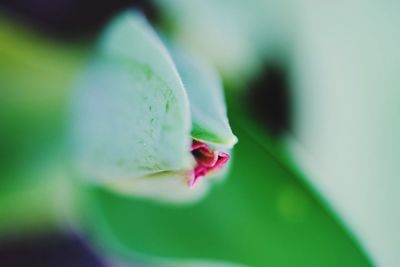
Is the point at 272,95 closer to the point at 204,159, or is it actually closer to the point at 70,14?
the point at 70,14

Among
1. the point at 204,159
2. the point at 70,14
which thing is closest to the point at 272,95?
the point at 70,14

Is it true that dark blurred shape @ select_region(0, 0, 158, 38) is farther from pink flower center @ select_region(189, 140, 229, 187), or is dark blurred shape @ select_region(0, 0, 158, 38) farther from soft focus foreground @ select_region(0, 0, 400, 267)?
pink flower center @ select_region(189, 140, 229, 187)

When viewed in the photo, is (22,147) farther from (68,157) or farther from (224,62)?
(224,62)

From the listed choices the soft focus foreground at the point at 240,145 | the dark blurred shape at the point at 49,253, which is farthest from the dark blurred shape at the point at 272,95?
the dark blurred shape at the point at 49,253

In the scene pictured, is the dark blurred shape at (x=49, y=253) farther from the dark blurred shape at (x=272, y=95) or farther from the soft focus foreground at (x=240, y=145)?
the dark blurred shape at (x=272, y=95)

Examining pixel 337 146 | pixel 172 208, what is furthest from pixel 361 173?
pixel 172 208

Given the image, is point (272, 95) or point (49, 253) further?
point (272, 95)

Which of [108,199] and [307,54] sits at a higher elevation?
[307,54]

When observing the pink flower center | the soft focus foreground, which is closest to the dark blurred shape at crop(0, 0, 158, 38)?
the soft focus foreground
